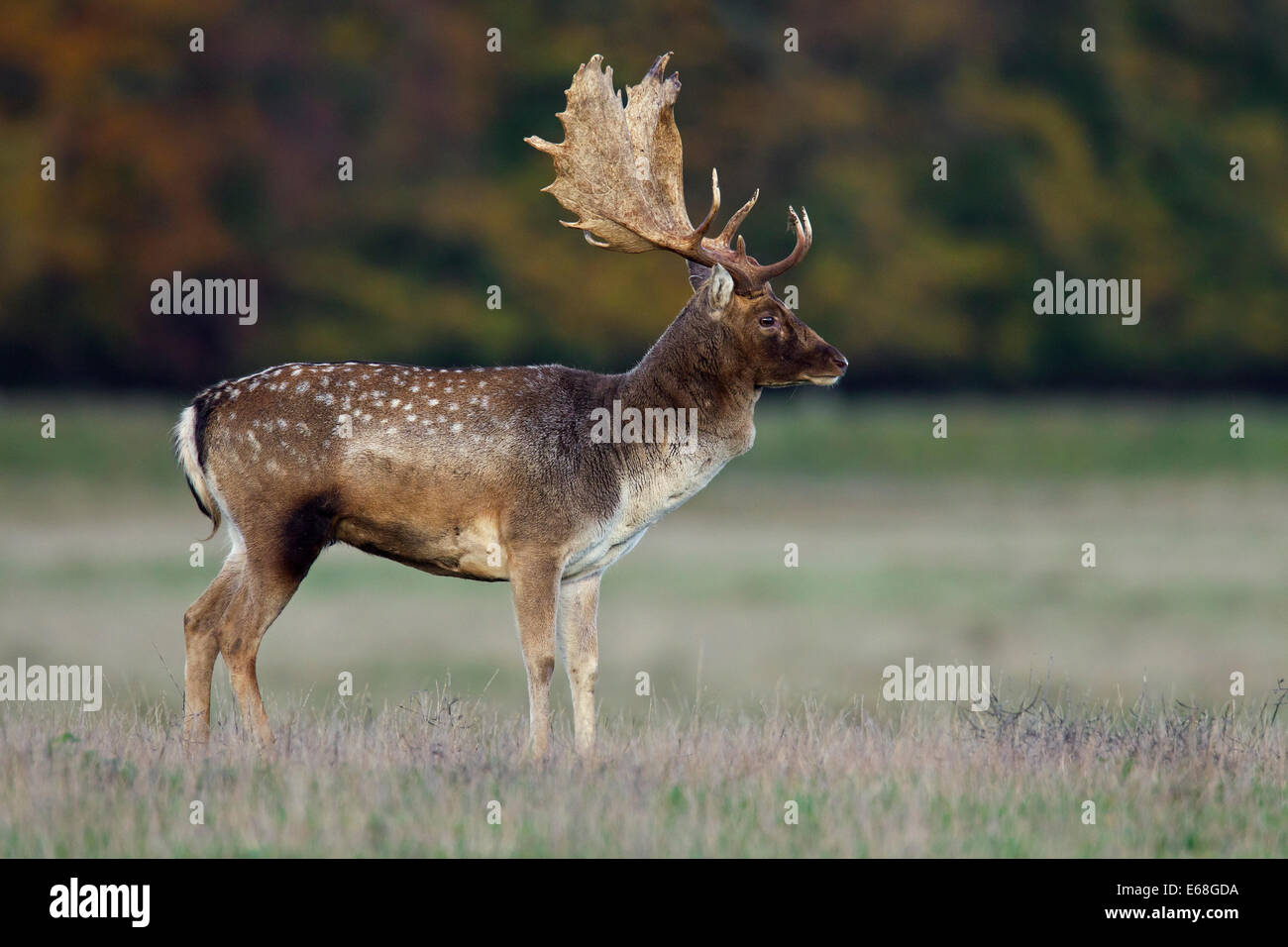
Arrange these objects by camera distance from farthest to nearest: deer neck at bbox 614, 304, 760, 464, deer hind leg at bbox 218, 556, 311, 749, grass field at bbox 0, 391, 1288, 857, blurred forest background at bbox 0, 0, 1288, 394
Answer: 1. blurred forest background at bbox 0, 0, 1288, 394
2. deer neck at bbox 614, 304, 760, 464
3. deer hind leg at bbox 218, 556, 311, 749
4. grass field at bbox 0, 391, 1288, 857

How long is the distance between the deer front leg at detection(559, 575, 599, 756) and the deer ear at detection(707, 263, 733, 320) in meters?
1.63

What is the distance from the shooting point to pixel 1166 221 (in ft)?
139

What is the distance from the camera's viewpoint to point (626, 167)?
10.4m

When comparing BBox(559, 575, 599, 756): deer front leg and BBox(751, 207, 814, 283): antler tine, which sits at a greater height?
BBox(751, 207, 814, 283): antler tine

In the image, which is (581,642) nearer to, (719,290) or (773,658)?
(719,290)

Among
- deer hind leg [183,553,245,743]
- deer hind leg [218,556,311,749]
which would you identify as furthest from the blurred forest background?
deer hind leg [218,556,311,749]

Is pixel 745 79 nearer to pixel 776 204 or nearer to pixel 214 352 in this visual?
pixel 776 204

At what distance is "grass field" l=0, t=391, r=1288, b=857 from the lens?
7891 mm

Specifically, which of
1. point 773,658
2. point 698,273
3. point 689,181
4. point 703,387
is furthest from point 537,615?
point 689,181

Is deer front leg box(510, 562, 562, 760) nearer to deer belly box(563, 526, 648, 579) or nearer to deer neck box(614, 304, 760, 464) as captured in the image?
deer belly box(563, 526, 648, 579)

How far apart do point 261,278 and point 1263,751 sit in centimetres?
3038

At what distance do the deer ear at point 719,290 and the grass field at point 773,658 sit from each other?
226 cm

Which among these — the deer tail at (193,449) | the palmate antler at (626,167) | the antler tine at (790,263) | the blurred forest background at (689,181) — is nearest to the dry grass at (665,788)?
the deer tail at (193,449)

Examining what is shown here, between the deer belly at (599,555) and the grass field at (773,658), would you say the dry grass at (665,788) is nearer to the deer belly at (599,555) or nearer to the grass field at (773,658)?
the grass field at (773,658)
